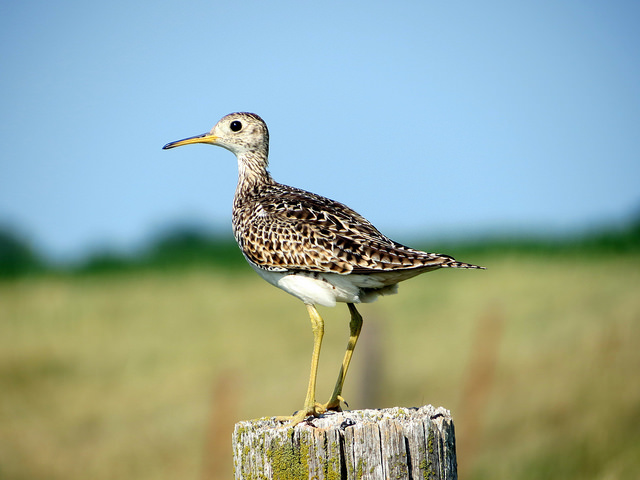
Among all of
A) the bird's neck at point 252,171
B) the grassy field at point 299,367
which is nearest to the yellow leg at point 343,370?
the bird's neck at point 252,171

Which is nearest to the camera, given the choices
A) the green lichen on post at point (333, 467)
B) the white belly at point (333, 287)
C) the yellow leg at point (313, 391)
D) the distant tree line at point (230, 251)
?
the green lichen on post at point (333, 467)

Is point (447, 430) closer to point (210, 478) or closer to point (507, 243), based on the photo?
point (210, 478)

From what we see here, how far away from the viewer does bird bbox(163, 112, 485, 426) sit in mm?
6676

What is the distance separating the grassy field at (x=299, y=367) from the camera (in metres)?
12.2

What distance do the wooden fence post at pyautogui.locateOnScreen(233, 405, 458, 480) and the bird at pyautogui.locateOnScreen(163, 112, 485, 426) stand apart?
1.16m

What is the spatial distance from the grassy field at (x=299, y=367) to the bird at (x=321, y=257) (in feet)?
12.3

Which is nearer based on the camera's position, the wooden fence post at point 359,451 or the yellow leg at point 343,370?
the wooden fence post at point 359,451

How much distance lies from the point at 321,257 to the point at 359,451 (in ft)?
8.56

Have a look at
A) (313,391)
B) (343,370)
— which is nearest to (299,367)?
(343,370)

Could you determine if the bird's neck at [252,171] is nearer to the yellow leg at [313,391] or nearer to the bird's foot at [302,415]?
the yellow leg at [313,391]

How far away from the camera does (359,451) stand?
181 inches

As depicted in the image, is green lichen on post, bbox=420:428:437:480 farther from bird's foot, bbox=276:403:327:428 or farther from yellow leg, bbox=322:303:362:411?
yellow leg, bbox=322:303:362:411

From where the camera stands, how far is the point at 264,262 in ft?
23.5

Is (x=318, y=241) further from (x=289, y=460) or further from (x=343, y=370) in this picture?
(x=289, y=460)
